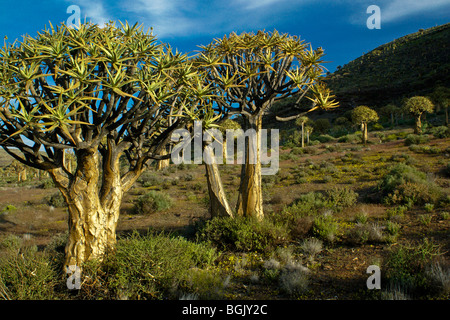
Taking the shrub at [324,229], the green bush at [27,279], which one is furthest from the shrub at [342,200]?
the green bush at [27,279]

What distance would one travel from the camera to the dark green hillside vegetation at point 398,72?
5656 cm

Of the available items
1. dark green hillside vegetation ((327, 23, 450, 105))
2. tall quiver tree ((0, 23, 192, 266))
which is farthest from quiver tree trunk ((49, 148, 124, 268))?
dark green hillside vegetation ((327, 23, 450, 105))

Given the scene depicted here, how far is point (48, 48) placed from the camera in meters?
5.02

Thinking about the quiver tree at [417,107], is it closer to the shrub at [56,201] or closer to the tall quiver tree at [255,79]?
the tall quiver tree at [255,79]

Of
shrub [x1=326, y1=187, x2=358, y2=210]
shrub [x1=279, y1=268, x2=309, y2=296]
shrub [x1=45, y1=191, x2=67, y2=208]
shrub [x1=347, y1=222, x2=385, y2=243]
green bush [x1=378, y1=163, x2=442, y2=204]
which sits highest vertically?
green bush [x1=378, y1=163, x2=442, y2=204]

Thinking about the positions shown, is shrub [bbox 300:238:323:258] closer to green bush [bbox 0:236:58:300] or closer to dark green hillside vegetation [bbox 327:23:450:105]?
green bush [bbox 0:236:58:300]

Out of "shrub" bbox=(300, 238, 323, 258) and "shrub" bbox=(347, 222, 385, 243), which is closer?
"shrub" bbox=(300, 238, 323, 258)

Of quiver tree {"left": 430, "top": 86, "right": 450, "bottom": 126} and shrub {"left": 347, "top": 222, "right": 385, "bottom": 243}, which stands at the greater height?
quiver tree {"left": 430, "top": 86, "right": 450, "bottom": 126}

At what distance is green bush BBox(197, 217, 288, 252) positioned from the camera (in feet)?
22.9

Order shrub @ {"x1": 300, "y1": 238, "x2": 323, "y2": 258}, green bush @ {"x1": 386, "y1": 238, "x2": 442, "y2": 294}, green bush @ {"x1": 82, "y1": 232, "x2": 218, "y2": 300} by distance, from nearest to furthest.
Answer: green bush @ {"x1": 386, "y1": 238, "x2": 442, "y2": 294}, green bush @ {"x1": 82, "y1": 232, "x2": 218, "y2": 300}, shrub @ {"x1": 300, "y1": 238, "x2": 323, "y2": 258}

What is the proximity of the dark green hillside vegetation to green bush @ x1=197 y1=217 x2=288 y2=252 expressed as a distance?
2148 inches

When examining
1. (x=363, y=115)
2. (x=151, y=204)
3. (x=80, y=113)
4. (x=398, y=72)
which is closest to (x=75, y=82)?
(x=80, y=113)

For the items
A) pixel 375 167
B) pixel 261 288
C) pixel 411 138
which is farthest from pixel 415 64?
pixel 261 288

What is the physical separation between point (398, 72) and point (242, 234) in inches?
2838
